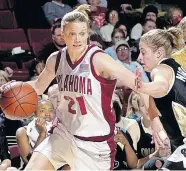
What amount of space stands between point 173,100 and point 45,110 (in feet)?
7.07

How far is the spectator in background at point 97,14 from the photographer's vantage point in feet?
28.6

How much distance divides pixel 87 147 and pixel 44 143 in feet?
1.02

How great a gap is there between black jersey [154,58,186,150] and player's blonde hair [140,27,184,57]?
169 millimetres

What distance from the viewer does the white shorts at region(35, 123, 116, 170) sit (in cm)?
373

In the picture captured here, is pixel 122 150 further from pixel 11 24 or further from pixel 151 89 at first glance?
pixel 11 24

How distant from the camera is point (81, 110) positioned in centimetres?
377

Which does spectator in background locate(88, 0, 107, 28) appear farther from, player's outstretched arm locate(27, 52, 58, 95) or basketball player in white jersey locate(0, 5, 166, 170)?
basketball player in white jersey locate(0, 5, 166, 170)

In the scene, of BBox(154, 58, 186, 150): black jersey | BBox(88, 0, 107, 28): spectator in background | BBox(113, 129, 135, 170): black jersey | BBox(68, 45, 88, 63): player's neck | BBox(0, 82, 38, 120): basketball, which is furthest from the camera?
BBox(88, 0, 107, 28): spectator in background

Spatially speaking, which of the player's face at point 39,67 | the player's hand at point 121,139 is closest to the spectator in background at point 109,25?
the player's face at point 39,67

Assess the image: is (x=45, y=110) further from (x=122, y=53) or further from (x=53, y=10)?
(x=53, y=10)

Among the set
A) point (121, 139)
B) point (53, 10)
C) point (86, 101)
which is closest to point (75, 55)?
point (86, 101)

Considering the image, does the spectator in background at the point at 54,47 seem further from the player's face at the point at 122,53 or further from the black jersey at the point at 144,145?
the black jersey at the point at 144,145

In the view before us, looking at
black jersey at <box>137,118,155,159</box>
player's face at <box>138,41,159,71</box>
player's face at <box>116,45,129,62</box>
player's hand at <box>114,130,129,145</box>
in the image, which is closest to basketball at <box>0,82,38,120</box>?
player's face at <box>138,41,159,71</box>

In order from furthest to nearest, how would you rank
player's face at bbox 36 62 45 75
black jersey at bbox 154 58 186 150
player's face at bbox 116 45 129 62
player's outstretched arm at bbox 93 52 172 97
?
player's face at bbox 116 45 129 62
player's face at bbox 36 62 45 75
black jersey at bbox 154 58 186 150
player's outstretched arm at bbox 93 52 172 97
